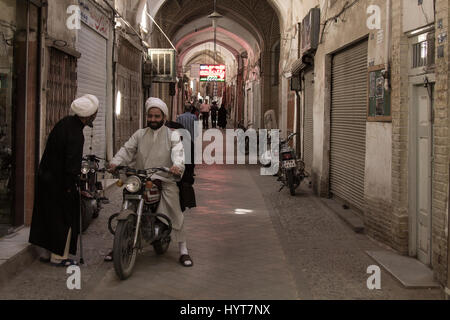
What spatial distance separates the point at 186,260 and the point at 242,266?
1.70 ft

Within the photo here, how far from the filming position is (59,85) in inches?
296

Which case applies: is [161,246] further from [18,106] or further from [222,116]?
[222,116]

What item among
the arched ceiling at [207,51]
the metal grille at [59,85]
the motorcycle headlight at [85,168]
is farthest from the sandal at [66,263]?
the arched ceiling at [207,51]

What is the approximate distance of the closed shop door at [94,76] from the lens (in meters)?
9.40

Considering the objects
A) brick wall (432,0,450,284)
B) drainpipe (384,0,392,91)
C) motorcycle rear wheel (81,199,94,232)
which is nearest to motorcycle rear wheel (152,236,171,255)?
motorcycle rear wheel (81,199,94,232)

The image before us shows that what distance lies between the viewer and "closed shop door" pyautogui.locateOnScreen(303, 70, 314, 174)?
12.0 metres

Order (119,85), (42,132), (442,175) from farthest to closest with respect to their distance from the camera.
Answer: (119,85) → (42,132) → (442,175)

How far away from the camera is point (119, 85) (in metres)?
12.6

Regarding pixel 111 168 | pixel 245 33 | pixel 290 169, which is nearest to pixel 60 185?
pixel 111 168

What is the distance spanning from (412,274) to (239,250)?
1.79m

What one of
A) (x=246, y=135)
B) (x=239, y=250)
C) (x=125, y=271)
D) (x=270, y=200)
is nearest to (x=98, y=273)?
(x=125, y=271)

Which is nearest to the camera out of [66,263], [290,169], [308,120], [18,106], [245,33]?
[66,263]

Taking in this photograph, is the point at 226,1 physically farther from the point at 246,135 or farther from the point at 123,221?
the point at 123,221

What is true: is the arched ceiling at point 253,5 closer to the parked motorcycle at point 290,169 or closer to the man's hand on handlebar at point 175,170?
the parked motorcycle at point 290,169
